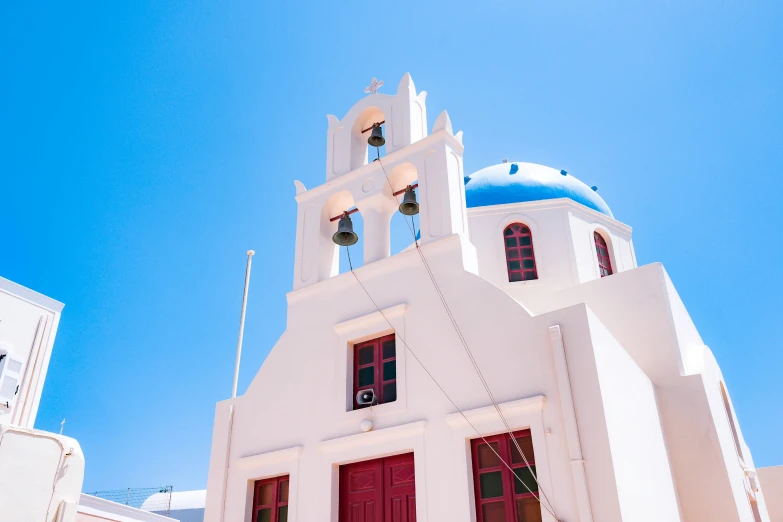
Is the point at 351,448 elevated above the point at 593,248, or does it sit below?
below

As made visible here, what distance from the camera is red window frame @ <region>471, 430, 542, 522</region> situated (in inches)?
340

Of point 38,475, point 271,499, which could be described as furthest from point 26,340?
point 38,475

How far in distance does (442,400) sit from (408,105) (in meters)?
5.59

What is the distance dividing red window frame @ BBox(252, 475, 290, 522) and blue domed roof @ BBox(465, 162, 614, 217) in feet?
25.9

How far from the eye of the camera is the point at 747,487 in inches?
489

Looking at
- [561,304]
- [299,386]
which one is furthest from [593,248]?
[299,386]

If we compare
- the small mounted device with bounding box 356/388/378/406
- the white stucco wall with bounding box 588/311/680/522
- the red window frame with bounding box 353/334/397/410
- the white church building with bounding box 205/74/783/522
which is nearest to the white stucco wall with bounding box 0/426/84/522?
the white church building with bounding box 205/74/783/522

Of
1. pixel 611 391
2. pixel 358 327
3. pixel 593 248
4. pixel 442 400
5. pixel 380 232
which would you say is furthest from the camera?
pixel 593 248

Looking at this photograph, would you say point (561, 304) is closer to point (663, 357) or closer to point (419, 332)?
point (663, 357)

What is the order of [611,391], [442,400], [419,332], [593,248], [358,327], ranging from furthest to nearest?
[593,248], [358,327], [419,332], [442,400], [611,391]

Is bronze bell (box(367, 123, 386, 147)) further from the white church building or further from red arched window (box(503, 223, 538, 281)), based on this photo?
red arched window (box(503, 223, 538, 281))

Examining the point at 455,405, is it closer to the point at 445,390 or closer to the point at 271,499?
the point at 445,390

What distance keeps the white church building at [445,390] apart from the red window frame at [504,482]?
19 mm

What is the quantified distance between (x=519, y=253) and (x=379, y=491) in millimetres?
7086
